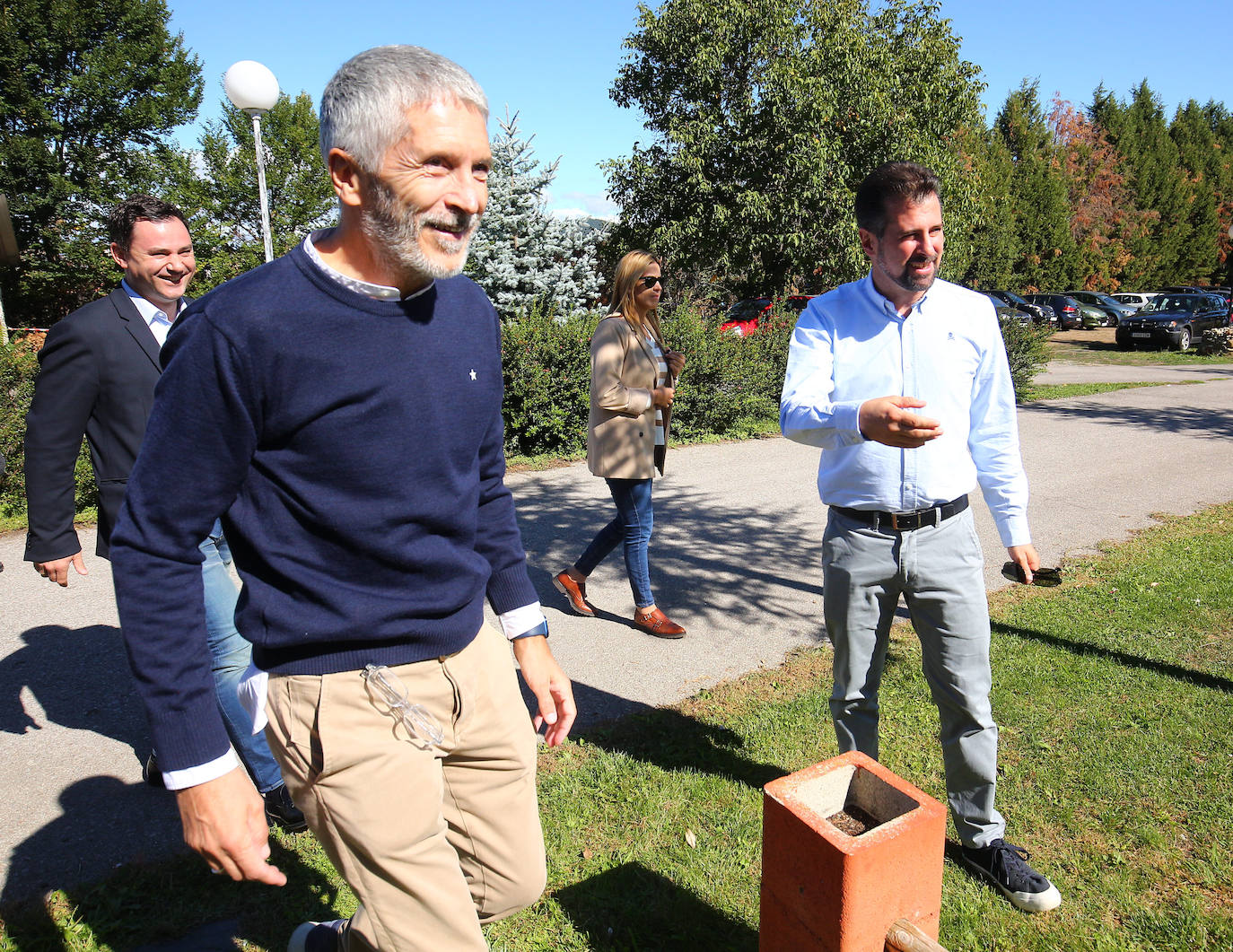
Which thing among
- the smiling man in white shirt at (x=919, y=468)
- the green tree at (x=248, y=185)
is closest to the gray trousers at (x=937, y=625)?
the smiling man in white shirt at (x=919, y=468)

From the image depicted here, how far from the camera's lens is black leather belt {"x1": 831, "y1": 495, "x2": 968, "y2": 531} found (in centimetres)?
279

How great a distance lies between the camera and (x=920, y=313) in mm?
2820

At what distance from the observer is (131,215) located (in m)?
3.31

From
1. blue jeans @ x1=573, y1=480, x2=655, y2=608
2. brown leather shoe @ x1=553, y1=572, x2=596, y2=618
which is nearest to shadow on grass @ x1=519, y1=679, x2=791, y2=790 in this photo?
blue jeans @ x1=573, y1=480, x2=655, y2=608

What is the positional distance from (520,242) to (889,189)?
11350 mm

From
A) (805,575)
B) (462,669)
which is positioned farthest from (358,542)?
(805,575)

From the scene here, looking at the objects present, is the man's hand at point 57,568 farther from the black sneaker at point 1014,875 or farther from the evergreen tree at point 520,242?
the evergreen tree at point 520,242

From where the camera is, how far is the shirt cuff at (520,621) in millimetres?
2209

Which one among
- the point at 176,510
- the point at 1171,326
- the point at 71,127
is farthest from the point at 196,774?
the point at 1171,326

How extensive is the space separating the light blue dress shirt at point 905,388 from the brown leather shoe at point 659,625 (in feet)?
7.87

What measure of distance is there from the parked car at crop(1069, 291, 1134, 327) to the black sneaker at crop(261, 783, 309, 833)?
39302mm

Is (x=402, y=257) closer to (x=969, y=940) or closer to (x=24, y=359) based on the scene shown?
(x=969, y=940)

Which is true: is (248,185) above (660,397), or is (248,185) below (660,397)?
above

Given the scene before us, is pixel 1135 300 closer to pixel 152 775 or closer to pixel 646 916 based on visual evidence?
pixel 646 916
